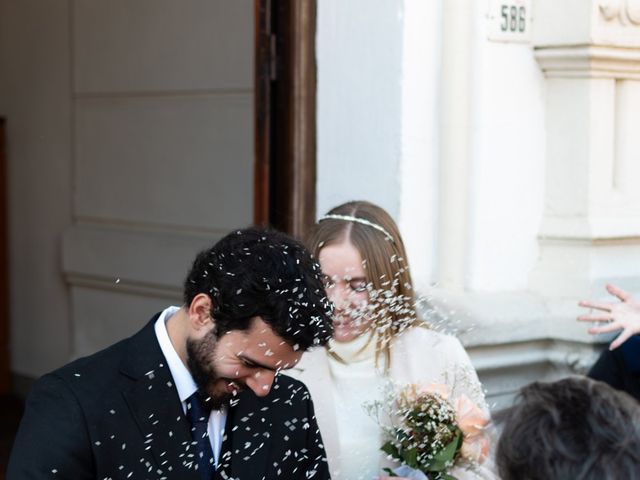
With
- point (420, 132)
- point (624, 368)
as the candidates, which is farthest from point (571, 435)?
point (420, 132)

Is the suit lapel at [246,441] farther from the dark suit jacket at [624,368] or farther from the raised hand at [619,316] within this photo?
the dark suit jacket at [624,368]

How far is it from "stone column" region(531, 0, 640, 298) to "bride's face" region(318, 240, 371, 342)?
135 cm

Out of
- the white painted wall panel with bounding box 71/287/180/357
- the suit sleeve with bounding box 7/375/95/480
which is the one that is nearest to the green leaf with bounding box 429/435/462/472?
the suit sleeve with bounding box 7/375/95/480

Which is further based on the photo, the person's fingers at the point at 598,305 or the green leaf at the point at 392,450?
the person's fingers at the point at 598,305

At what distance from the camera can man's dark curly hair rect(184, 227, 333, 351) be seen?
101 inches

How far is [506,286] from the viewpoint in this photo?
4648mm

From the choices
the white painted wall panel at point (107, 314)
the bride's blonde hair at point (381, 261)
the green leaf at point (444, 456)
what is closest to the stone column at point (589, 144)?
the bride's blonde hair at point (381, 261)

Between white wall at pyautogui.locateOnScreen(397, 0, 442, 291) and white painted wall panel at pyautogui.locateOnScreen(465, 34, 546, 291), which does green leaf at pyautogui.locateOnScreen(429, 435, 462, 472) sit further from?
white painted wall panel at pyautogui.locateOnScreen(465, 34, 546, 291)

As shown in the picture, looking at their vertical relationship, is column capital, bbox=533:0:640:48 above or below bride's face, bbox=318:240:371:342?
above

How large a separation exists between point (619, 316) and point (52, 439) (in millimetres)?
2066

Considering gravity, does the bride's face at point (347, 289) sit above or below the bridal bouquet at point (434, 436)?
above

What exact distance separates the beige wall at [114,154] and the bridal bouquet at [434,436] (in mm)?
3161

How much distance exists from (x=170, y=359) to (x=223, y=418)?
0.18 m

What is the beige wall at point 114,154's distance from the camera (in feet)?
21.4
